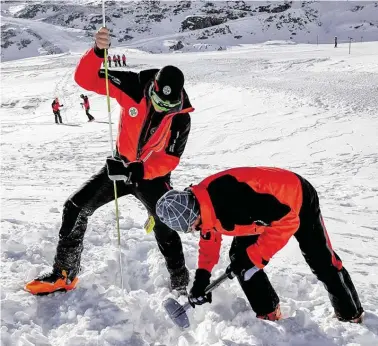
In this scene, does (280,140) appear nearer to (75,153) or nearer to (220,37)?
(75,153)

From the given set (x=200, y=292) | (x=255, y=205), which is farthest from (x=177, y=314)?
(x=255, y=205)

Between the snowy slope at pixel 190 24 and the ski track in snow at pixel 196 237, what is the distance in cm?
3408

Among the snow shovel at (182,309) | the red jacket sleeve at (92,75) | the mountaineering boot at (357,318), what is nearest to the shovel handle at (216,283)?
the snow shovel at (182,309)

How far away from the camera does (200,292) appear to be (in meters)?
3.23

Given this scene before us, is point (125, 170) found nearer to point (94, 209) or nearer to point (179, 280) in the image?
point (94, 209)

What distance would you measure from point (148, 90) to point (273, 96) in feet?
41.0

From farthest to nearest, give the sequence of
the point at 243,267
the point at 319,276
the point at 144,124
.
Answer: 1. the point at 144,124
2. the point at 319,276
3. the point at 243,267

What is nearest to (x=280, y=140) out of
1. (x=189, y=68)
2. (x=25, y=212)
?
(x=25, y=212)

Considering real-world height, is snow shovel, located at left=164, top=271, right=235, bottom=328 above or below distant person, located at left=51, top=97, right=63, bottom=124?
above

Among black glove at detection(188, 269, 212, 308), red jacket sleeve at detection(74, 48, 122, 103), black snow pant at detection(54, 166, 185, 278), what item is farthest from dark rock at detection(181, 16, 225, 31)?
black glove at detection(188, 269, 212, 308)

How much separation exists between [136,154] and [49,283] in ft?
4.30

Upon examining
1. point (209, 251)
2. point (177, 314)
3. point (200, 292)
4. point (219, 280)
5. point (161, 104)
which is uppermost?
point (161, 104)

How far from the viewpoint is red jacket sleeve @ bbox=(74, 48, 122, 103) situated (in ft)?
11.7

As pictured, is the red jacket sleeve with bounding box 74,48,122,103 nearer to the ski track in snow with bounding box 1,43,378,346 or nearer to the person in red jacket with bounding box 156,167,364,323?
the person in red jacket with bounding box 156,167,364,323
